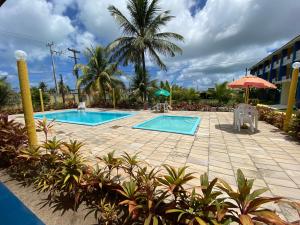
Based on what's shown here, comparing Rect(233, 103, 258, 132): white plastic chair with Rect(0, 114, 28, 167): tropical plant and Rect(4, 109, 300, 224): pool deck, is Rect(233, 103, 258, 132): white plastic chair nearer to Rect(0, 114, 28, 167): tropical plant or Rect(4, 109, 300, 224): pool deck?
Rect(4, 109, 300, 224): pool deck

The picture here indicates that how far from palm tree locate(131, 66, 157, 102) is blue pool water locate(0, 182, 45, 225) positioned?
39.6 ft

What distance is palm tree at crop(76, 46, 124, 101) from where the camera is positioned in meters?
15.6

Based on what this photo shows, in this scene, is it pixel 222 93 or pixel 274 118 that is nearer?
pixel 274 118

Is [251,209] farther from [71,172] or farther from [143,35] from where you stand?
[143,35]

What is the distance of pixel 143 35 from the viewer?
13.0 metres

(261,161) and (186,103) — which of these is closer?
(261,161)

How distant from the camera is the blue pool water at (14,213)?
2.36 meters

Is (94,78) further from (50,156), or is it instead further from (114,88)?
(50,156)

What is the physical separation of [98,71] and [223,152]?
47.6 ft

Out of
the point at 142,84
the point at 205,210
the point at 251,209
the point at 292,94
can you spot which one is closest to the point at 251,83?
the point at 292,94

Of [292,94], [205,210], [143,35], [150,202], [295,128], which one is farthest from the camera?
[143,35]

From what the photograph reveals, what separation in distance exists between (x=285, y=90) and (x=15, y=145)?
26968 millimetres

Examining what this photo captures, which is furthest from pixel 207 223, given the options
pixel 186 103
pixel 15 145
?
pixel 186 103

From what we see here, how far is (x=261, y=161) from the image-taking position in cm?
371
